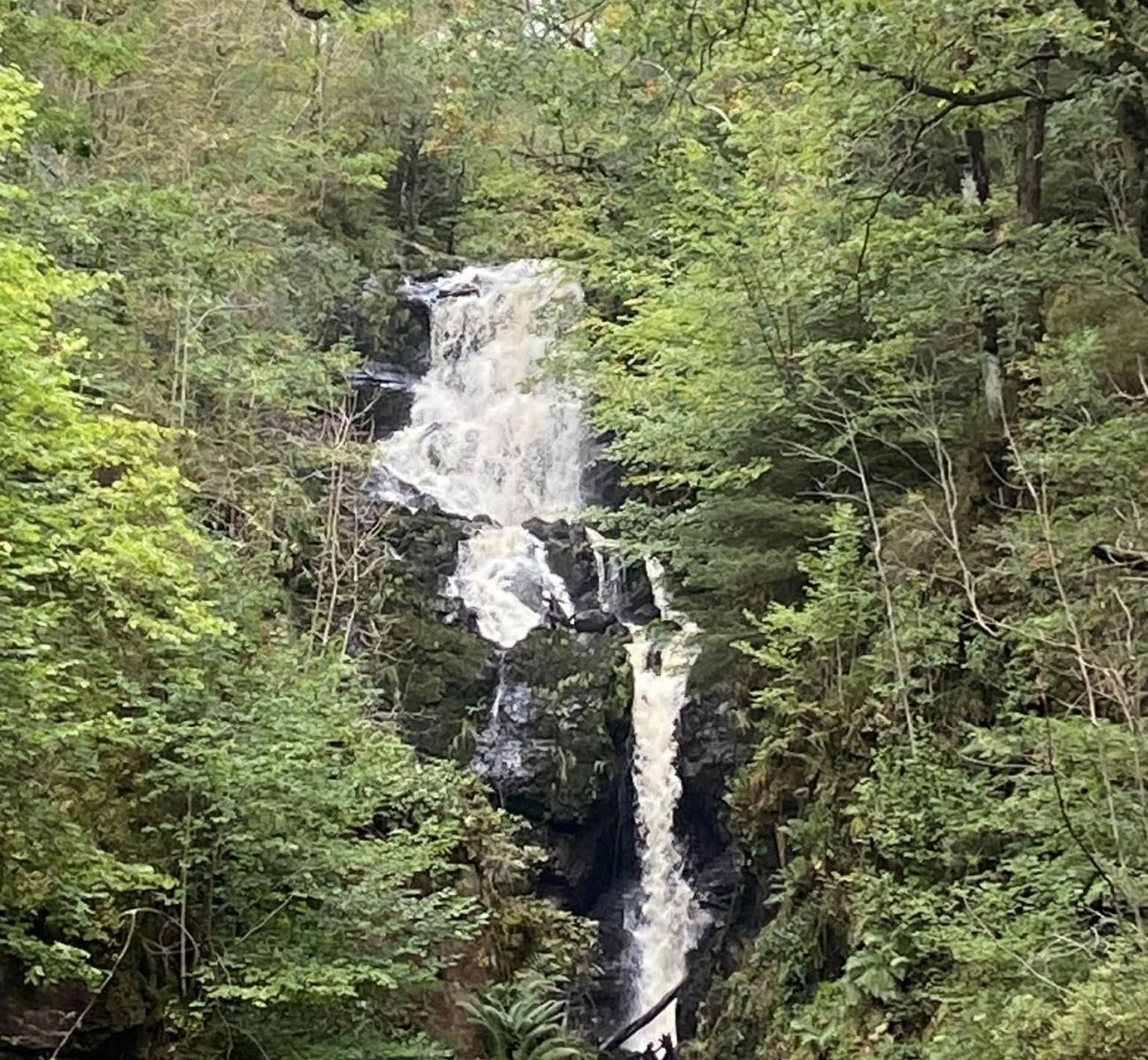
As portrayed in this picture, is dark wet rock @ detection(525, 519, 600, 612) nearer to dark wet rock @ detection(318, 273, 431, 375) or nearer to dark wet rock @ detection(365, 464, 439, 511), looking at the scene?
dark wet rock @ detection(365, 464, 439, 511)

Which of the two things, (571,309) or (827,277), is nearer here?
(827,277)

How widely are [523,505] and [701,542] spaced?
10.00m

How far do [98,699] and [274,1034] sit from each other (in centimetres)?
207

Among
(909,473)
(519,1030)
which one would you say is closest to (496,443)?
(909,473)

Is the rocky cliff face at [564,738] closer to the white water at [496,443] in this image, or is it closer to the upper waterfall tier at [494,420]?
the white water at [496,443]

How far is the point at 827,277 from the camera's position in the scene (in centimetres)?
939

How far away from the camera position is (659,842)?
1736 cm

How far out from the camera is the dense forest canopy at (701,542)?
5.65m

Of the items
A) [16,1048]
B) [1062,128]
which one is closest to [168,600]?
[16,1048]

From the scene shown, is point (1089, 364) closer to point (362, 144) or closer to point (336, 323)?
point (336, 323)

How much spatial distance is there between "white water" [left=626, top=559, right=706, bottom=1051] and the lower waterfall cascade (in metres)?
0.02

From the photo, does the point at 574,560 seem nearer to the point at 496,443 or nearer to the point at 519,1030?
the point at 496,443

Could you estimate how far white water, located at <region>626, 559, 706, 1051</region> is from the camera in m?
16.2

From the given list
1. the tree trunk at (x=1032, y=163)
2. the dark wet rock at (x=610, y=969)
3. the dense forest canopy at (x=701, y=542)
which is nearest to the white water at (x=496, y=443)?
the dense forest canopy at (x=701, y=542)
